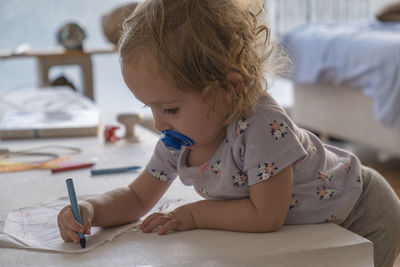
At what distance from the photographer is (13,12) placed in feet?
10.1

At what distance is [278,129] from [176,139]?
137 mm

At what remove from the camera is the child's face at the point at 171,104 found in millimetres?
688

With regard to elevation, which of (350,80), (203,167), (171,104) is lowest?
(350,80)

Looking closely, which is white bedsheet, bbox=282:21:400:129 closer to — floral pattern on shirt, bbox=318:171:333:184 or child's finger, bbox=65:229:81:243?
floral pattern on shirt, bbox=318:171:333:184

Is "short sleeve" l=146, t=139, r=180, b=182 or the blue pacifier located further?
"short sleeve" l=146, t=139, r=180, b=182

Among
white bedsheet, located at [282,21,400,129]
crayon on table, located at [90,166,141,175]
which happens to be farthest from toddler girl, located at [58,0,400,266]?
white bedsheet, located at [282,21,400,129]

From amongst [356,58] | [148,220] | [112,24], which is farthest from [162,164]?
[112,24]

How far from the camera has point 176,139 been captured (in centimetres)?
74

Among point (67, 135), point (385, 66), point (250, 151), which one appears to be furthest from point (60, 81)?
point (250, 151)

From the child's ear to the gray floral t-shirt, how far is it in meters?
0.04

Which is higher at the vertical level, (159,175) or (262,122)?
(262,122)

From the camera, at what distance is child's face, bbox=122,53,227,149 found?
69 centimetres

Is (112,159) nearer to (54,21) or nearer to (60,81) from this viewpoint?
(60,81)

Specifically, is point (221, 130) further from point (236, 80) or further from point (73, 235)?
point (73, 235)
